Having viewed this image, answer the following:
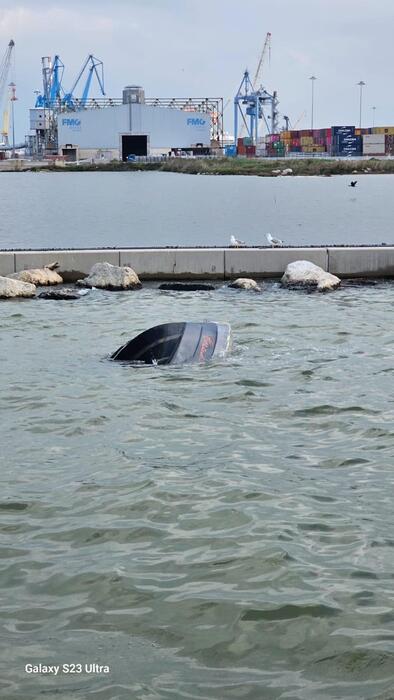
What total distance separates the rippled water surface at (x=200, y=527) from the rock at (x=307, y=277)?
7.26 m

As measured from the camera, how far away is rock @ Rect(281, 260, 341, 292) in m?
22.2

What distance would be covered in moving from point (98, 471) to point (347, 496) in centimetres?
227

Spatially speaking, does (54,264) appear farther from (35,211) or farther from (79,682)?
(35,211)

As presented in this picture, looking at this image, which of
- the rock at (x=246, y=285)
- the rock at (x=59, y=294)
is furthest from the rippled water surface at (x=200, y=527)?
the rock at (x=246, y=285)

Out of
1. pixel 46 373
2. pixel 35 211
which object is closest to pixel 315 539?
pixel 46 373

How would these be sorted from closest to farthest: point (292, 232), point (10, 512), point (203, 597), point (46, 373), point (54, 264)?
point (203, 597)
point (10, 512)
point (46, 373)
point (54, 264)
point (292, 232)

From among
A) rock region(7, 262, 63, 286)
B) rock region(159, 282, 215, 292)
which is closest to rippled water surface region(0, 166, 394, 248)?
rock region(7, 262, 63, 286)

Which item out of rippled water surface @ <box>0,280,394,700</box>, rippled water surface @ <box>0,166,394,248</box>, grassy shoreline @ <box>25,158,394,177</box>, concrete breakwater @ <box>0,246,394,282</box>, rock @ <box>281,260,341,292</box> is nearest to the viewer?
rippled water surface @ <box>0,280,394,700</box>

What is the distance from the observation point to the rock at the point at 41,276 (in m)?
22.5

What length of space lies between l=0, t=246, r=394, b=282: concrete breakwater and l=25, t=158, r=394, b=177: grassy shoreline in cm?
14891

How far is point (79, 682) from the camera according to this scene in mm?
5746

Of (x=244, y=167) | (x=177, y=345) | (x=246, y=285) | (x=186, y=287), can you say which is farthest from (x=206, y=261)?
(x=244, y=167)

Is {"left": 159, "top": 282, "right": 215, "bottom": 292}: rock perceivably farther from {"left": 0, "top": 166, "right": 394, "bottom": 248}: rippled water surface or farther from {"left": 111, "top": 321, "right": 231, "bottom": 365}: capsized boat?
{"left": 0, "top": 166, "right": 394, "bottom": 248}: rippled water surface

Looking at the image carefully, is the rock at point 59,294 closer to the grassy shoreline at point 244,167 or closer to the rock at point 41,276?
the rock at point 41,276
